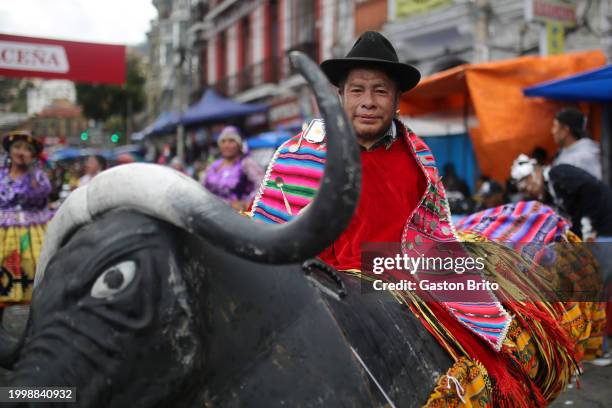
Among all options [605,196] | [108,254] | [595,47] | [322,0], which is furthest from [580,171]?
[322,0]

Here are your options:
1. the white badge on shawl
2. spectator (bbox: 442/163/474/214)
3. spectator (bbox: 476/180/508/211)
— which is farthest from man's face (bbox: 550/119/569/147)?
the white badge on shawl

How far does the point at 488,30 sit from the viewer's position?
473 inches

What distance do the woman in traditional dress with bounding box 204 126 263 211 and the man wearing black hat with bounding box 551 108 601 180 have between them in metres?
3.42

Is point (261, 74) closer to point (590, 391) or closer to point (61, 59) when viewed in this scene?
point (61, 59)

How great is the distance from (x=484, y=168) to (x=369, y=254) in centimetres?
518

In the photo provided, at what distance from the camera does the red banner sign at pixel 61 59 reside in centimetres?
776

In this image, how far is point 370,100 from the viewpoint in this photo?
2.14 m

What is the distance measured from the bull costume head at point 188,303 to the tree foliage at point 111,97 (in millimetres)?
41887

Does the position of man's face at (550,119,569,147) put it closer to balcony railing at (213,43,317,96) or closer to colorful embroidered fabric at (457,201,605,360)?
colorful embroidered fabric at (457,201,605,360)

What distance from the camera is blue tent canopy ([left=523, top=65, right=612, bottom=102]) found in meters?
5.11

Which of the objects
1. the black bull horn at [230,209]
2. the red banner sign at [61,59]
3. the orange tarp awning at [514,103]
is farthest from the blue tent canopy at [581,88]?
the red banner sign at [61,59]

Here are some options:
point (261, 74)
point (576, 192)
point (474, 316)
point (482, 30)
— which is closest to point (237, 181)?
point (576, 192)

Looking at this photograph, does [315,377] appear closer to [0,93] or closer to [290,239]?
[290,239]

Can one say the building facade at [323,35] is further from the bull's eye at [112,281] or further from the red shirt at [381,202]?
the bull's eye at [112,281]
